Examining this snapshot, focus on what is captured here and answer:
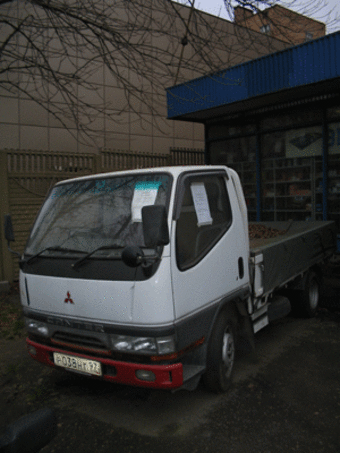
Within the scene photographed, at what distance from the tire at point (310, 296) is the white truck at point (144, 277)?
1.99 meters

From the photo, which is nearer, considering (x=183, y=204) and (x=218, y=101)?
(x=183, y=204)

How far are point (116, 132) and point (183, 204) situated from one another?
11975 millimetres

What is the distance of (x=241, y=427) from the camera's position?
327cm

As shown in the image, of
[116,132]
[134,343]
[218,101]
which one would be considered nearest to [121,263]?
[134,343]

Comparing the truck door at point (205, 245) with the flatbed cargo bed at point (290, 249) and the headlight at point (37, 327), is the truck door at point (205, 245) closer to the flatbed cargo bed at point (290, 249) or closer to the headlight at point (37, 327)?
the flatbed cargo bed at point (290, 249)

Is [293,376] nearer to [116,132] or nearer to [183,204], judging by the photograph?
[183,204]

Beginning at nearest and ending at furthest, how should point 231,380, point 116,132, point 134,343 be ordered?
point 134,343 → point 231,380 → point 116,132

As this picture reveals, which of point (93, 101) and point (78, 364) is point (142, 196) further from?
point (93, 101)

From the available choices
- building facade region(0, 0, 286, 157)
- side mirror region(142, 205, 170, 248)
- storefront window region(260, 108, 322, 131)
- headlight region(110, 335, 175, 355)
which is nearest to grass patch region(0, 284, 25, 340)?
headlight region(110, 335, 175, 355)

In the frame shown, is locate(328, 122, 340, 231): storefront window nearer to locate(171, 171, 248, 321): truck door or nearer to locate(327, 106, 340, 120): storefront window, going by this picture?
locate(327, 106, 340, 120): storefront window

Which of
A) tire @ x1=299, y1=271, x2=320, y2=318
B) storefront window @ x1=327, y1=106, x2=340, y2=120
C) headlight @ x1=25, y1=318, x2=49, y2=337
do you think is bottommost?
tire @ x1=299, y1=271, x2=320, y2=318

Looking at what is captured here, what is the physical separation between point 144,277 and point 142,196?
2.45 ft

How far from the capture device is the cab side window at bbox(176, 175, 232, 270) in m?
3.30

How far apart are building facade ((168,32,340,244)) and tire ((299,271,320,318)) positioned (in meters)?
3.76
